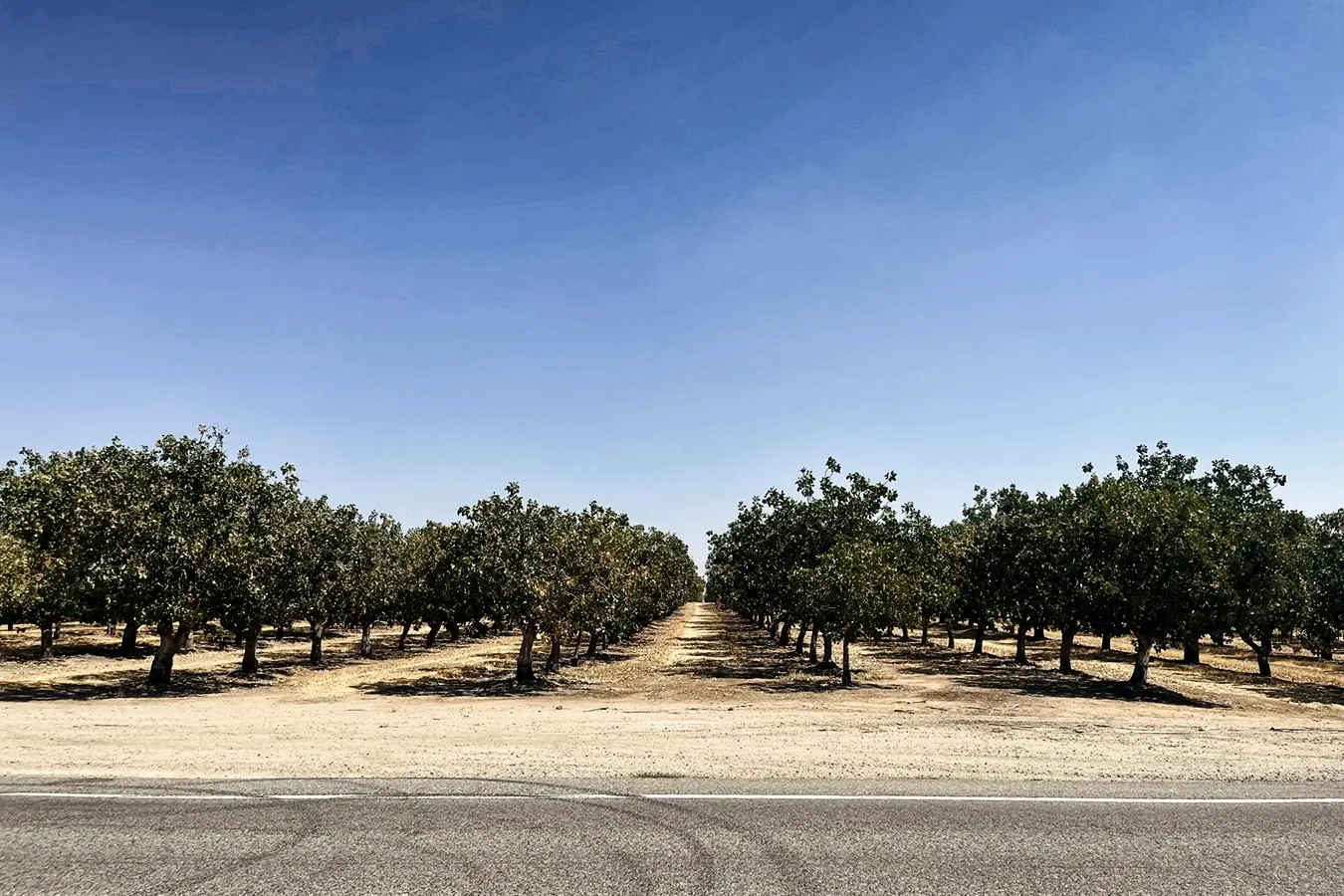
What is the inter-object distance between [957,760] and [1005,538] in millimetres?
36502

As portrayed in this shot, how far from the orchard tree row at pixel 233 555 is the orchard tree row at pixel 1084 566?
948 centimetres

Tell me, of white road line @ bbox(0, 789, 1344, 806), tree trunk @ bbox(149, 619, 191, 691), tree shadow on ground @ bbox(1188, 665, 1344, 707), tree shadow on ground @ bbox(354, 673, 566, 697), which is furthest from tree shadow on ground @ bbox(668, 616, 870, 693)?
tree trunk @ bbox(149, 619, 191, 691)

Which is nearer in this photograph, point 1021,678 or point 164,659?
point 164,659

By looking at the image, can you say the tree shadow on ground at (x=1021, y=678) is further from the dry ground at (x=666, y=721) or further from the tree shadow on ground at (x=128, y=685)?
the tree shadow on ground at (x=128, y=685)

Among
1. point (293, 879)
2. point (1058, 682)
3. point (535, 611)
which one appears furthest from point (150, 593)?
point (1058, 682)

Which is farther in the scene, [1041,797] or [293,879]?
[1041,797]

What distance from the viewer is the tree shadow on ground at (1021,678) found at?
108ft

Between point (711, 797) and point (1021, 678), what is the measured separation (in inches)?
1298

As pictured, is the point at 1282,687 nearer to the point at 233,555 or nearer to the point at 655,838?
the point at 655,838

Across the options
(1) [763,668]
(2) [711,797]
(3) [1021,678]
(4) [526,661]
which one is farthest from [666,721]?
(3) [1021,678]

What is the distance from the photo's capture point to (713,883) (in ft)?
28.2

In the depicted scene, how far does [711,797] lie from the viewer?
12.4 metres

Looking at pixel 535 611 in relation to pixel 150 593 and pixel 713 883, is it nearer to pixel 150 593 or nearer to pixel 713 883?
pixel 150 593

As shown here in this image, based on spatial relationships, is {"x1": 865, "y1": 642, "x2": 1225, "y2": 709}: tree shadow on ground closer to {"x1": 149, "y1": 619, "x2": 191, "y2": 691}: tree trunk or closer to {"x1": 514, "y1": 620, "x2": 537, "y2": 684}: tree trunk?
{"x1": 514, "y1": 620, "x2": 537, "y2": 684}: tree trunk
